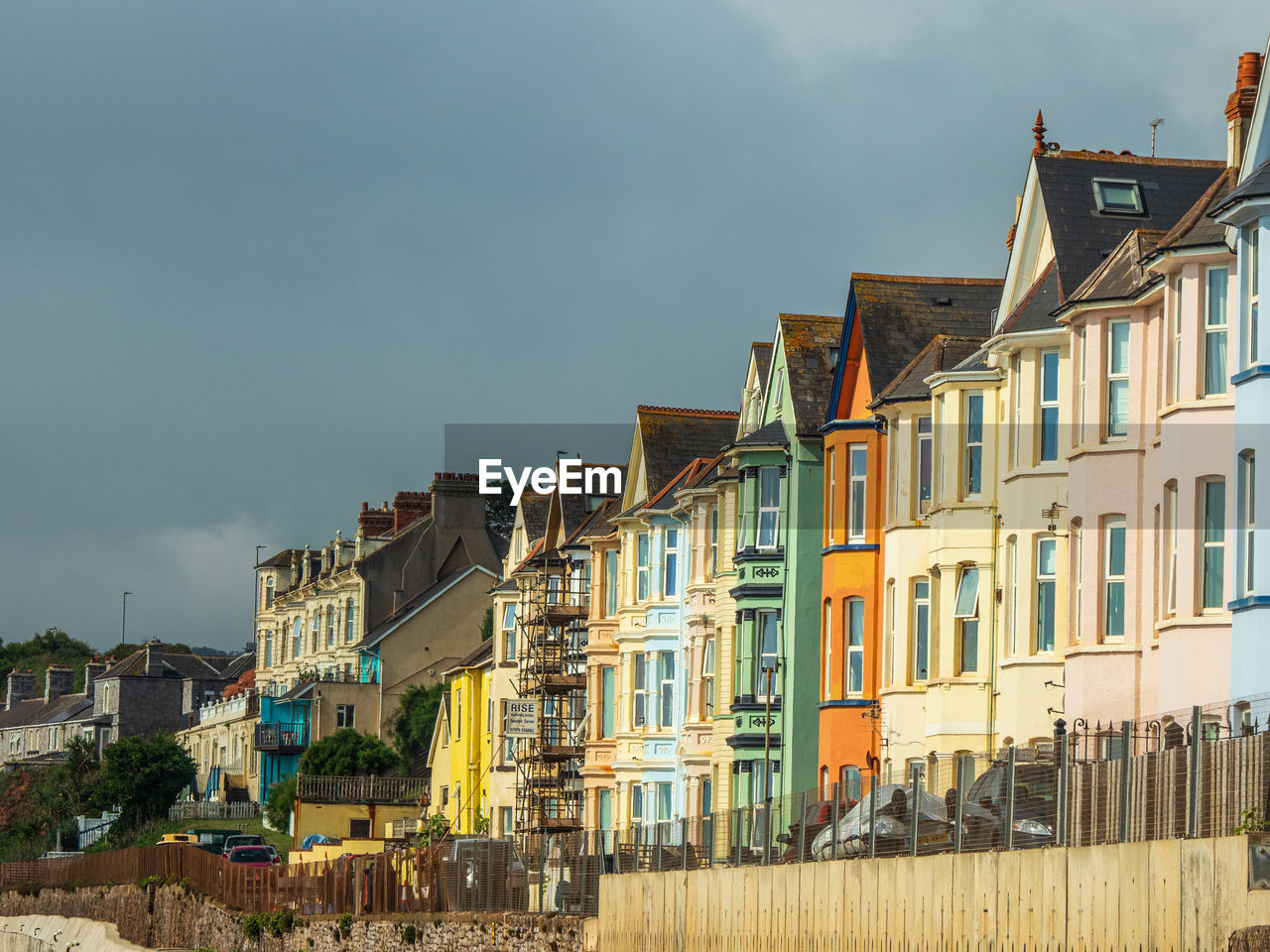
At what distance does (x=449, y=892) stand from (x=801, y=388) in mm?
13904

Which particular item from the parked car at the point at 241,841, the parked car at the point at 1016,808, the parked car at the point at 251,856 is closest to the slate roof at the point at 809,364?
the parked car at the point at 1016,808

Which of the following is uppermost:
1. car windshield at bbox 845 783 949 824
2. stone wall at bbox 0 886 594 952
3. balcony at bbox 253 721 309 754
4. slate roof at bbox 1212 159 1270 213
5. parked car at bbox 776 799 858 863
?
slate roof at bbox 1212 159 1270 213

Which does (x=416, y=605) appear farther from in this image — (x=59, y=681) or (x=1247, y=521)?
(x=59, y=681)

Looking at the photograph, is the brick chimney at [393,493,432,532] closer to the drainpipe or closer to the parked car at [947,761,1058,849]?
the drainpipe

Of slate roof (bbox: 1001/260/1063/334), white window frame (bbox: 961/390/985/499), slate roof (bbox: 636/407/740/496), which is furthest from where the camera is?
slate roof (bbox: 636/407/740/496)

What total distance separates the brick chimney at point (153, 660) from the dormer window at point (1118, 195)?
12133cm

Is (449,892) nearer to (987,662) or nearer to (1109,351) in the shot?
(987,662)

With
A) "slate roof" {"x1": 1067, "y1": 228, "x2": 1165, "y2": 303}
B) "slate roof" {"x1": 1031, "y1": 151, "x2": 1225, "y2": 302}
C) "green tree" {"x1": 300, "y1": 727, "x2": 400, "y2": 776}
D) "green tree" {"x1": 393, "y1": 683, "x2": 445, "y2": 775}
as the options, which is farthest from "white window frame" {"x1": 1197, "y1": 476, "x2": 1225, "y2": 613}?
"green tree" {"x1": 393, "y1": 683, "x2": 445, "y2": 775}

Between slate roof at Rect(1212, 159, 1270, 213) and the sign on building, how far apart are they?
150ft

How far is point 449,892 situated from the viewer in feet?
154

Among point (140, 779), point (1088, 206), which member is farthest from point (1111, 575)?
point (140, 779)

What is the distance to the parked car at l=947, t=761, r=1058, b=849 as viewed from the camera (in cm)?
2233

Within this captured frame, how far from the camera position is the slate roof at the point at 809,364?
50.2m

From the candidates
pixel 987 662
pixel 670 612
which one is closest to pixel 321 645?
pixel 670 612
